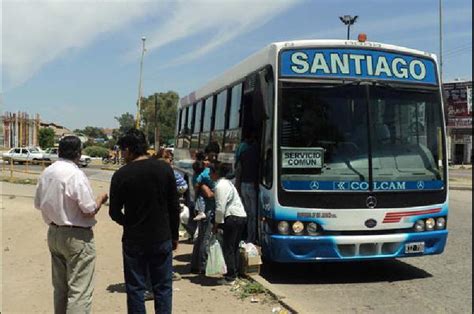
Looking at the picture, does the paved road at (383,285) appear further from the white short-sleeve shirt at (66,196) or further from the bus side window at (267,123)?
the white short-sleeve shirt at (66,196)

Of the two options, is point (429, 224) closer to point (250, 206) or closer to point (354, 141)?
point (354, 141)

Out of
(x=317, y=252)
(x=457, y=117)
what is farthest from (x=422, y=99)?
(x=457, y=117)

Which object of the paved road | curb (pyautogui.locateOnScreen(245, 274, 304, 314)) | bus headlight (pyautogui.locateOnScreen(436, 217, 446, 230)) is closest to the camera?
curb (pyautogui.locateOnScreen(245, 274, 304, 314))

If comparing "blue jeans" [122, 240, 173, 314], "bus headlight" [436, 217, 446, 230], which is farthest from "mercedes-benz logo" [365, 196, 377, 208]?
"blue jeans" [122, 240, 173, 314]

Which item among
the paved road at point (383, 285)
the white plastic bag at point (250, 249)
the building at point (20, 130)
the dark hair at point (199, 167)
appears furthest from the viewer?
the building at point (20, 130)

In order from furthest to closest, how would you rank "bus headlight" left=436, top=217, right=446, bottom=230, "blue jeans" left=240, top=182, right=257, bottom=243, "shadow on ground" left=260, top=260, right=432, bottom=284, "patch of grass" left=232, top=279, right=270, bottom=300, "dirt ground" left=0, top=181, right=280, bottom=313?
"blue jeans" left=240, top=182, right=257, bottom=243, "shadow on ground" left=260, top=260, right=432, bottom=284, "bus headlight" left=436, top=217, right=446, bottom=230, "patch of grass" left=232, top=279, right=270, bottom=300, "dirt ground" left=0, top=181, right=280, bottom=313

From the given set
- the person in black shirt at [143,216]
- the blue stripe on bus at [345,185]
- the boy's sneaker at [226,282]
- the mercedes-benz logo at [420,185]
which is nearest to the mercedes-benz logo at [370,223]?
the blue stripe on bus at [345,185]

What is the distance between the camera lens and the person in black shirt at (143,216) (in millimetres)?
4695

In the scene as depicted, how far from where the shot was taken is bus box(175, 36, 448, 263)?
7.01 m

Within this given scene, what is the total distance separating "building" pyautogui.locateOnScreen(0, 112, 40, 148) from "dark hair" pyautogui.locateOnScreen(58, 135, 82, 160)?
76517 mm

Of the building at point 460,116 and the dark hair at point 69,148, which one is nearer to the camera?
the dark hair at point 69,148

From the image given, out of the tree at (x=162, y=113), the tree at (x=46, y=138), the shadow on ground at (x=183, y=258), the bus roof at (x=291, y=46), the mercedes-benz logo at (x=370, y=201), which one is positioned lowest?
the shadow on ground at (x=183, y=258)

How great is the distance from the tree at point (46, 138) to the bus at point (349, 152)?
8789cm

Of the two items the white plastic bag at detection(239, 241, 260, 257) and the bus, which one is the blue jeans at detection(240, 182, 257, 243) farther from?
the white plastic bag at detection(239, 241, 260, 257)
